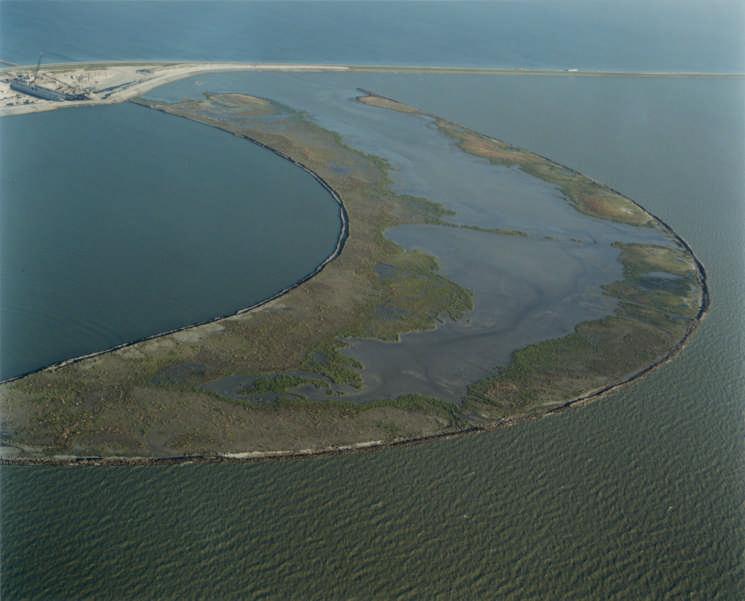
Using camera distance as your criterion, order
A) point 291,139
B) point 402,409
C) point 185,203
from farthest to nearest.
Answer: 1. point 291,139
2. point 185,203
3. point 402,409

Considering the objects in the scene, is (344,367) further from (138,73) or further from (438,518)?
(138,73)

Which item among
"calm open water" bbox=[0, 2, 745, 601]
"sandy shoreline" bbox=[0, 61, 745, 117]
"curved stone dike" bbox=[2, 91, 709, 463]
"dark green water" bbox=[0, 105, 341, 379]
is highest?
"sandy shoreline" bbox=[0, 61, 745, 117]

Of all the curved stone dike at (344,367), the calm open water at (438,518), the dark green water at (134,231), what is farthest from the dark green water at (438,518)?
the dark green water at (134,231)

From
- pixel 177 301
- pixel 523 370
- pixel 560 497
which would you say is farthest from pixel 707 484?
pixel 177 301

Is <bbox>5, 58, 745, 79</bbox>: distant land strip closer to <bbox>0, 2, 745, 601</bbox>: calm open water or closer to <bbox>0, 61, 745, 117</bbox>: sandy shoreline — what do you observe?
<bbox>0, 61, 745, 117</bbox>: sandy shoreline

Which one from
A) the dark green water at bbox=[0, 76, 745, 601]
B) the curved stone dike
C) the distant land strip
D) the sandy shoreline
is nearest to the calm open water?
the dark green water at bbox=[0, 76, 745, 601]

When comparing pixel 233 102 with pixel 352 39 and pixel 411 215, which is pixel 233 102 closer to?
pixel 411 215
